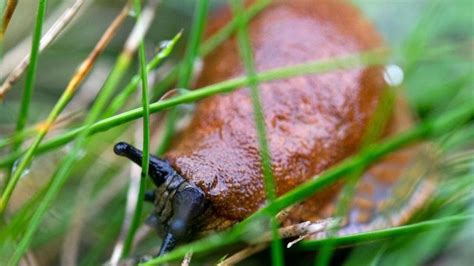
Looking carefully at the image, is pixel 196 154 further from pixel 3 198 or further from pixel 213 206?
pixel 3 198

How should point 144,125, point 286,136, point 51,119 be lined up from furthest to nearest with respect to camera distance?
point 286,136
point 51,119
point 144,125

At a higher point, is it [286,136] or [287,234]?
[286,136]

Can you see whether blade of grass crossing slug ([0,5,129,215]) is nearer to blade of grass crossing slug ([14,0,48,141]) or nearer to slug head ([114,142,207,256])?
blade of grass crossing slug ([14,0,48,141])

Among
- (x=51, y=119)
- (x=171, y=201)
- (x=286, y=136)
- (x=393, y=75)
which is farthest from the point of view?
(x=393, y=75)

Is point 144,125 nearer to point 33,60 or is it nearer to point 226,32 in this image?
point 33,60

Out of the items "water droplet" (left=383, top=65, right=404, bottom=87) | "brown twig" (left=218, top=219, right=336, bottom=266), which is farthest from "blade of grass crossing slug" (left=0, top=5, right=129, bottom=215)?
"water droplet" (left=383, top=65, right=404, bottom=87)

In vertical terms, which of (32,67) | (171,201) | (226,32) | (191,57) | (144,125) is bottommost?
(171,201)

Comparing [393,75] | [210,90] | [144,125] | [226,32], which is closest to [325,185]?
[210,90]
